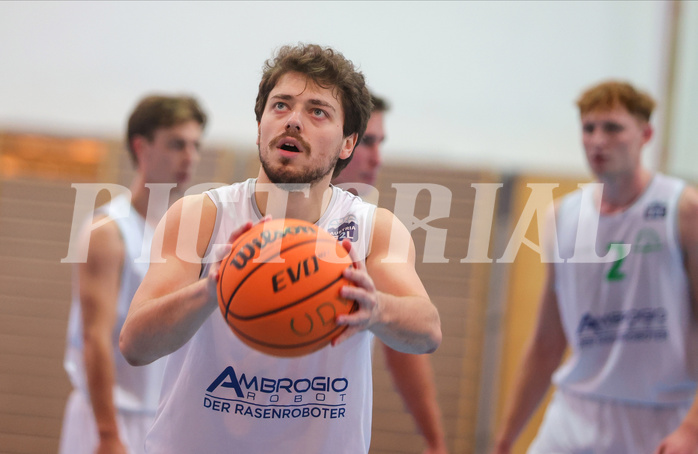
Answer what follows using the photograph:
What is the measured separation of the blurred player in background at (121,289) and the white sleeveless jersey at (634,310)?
2.01 metres

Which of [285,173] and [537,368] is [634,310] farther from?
[285,173]

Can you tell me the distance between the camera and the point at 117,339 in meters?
3.21

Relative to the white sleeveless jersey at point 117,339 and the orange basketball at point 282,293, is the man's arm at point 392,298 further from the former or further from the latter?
the white sleeveless jersey at point 117,339

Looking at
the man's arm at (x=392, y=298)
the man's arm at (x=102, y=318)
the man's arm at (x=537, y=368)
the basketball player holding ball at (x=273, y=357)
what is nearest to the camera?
the man's arm at (x=392, y=298)

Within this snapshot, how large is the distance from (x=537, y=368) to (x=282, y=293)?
2077mm

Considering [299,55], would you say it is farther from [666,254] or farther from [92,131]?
[92,131]

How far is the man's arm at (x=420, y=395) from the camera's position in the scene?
2.96m

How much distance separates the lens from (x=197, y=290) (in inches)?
62.1

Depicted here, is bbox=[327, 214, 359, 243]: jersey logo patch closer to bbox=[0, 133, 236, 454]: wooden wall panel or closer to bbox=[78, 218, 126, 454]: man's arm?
bbox=[78, 218, 126, 454]: man's arm

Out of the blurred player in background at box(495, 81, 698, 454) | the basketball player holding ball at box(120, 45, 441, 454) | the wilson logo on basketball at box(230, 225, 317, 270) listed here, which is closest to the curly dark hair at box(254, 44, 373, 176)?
the basketball player holding ball at box(120, 45, 441, 454)

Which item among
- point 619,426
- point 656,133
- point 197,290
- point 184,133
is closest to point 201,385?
point 197,290

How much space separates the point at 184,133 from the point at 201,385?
179 cm

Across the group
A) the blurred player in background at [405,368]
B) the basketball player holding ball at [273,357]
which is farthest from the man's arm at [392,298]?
the blurred player in background at [405,368]

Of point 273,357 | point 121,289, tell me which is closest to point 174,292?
point 273,357
